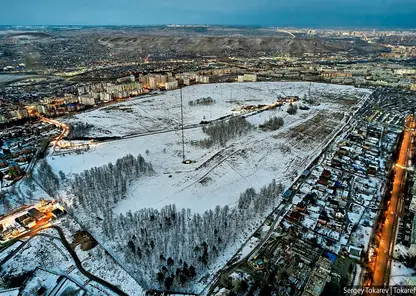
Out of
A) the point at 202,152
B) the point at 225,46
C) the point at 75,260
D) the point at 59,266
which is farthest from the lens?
the point at 225,46

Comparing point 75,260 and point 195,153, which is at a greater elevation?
point 195,153

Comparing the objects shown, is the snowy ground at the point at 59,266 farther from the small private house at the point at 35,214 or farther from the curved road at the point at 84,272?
the small private house at the point at 35,214

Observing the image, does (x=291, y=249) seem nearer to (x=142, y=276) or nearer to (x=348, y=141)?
(x=142, y=276)

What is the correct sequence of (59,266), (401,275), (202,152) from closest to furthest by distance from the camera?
(401,275)
(59,266)
(202,152)

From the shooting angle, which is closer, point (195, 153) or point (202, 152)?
point (195, 153)

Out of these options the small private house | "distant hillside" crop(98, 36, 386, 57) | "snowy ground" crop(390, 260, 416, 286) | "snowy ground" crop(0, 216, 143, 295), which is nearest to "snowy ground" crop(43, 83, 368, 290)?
"snowy ground" crop(0, 216, 143, 295)

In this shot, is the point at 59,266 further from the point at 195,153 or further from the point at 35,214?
the point at 195,153

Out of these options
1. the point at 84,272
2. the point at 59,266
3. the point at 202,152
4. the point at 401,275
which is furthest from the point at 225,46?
the point at 84,272
